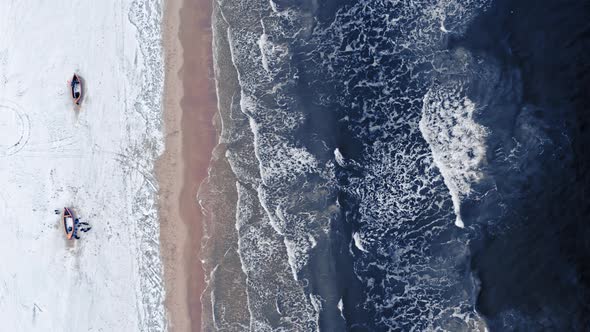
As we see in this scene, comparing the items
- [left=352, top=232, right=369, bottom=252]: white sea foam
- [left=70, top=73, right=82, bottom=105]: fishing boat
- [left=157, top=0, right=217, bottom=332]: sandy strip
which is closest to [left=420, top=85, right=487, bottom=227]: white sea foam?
[left=352, top=232, right=369, bottom=252]: white sea foam

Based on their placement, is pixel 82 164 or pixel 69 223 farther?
pixel 82 164

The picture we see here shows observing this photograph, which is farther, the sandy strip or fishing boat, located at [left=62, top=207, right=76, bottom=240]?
fishing boat, located at [left=62, top=207, right=76, bottom=240]

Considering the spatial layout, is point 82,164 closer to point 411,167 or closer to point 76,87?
point 76,87

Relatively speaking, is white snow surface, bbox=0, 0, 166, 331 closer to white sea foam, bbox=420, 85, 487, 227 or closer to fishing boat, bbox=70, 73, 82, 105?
fishing boat, bbox=70, 73, 82, 105

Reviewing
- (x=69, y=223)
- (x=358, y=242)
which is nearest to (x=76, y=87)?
(x=69, y=223)

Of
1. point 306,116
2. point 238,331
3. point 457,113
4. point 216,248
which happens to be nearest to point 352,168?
point 306,116

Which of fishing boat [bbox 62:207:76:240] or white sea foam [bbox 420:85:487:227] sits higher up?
white sea foam [bbox 420:85:487:227]

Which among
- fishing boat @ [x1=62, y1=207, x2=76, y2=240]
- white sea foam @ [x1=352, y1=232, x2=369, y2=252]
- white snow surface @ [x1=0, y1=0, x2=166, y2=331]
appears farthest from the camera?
fishing boat @ [x1=62, y1=207, x2=76, y2=240]
